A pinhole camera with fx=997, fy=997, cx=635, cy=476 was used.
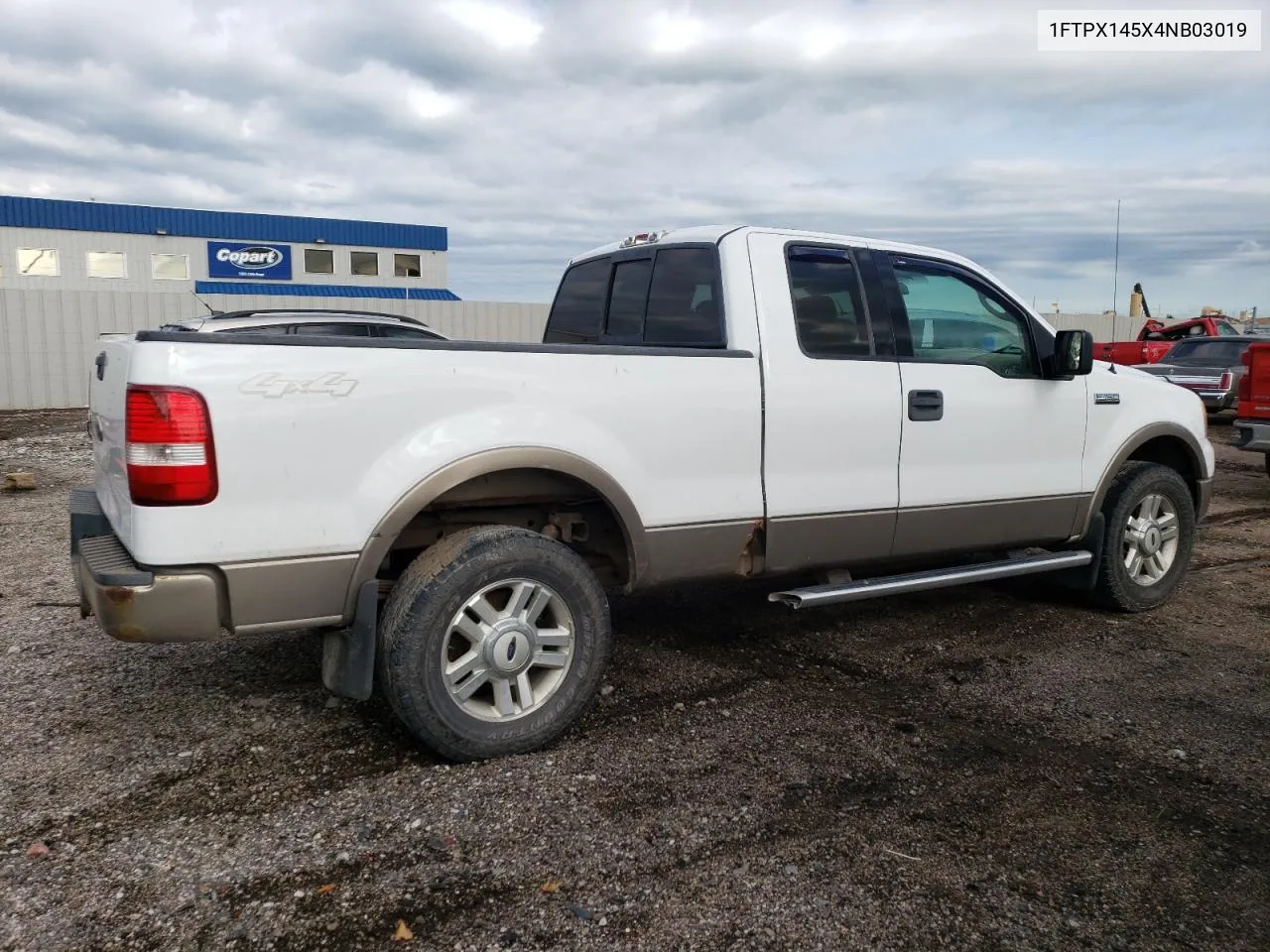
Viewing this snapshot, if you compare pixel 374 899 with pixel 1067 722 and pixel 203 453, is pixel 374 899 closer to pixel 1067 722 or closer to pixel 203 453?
pixel 203 453

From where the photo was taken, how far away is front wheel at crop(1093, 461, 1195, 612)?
5.44 meters

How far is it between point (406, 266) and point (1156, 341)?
23557mm

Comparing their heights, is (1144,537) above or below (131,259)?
below

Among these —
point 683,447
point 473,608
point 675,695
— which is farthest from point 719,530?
point 473,608

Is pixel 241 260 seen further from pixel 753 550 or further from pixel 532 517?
pixel 753 550

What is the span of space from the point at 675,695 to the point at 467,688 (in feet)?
3.64

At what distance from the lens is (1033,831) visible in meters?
3.14

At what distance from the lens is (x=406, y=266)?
34.7 m

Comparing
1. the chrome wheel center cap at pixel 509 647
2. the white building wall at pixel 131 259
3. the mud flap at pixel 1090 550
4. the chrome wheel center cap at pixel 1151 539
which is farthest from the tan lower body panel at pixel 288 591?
the white building wall at pixel 131 259

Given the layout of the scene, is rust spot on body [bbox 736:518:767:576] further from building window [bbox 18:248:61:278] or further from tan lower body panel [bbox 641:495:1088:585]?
building window [bbox 18:248:61:278]

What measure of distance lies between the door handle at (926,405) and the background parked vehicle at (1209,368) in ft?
44.2

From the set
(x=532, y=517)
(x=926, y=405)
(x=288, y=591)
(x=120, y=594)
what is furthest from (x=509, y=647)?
(x=926, y=405)

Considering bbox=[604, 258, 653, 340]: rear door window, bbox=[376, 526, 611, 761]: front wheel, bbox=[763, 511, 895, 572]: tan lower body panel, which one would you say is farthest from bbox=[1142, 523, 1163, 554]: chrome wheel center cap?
bbox=[376, 526, 611, 761]: front wheel

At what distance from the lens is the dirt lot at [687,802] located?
2.66 metres
